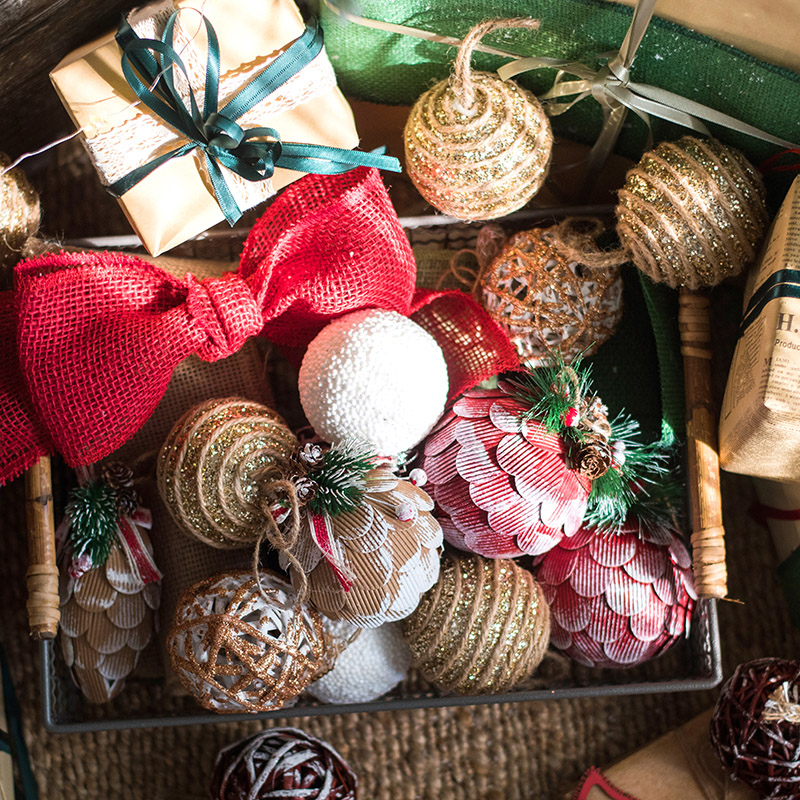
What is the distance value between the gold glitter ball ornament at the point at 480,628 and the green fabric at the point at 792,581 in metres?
0.33

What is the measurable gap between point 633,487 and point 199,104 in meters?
0.64

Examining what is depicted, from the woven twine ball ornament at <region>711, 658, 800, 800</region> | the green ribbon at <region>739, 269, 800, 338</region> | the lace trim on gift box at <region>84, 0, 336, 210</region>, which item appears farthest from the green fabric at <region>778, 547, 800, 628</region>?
the lace trim on gift box at <region>84, 0, 336, 210</region>

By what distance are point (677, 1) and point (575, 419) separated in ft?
1.39

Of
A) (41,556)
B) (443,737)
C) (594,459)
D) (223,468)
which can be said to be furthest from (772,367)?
(41,556)

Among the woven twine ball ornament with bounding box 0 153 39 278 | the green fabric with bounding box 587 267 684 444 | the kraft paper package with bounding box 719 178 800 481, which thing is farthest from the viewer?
the green fabric with bounding box 587 267 684 444

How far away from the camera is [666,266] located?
851mm

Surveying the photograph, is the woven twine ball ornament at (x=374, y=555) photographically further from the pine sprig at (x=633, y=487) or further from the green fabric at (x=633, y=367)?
the green fabric at (x=633, y=367)

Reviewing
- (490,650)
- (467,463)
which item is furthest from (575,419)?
(490,650)

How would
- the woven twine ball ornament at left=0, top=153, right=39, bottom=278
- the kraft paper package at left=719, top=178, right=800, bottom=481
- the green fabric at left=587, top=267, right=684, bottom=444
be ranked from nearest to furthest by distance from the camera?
the kraft paper package at left=719, top=178, right=800, bottom=481 → the woven twine ball ornament at left=0, top=153, right=39, bottom=278 → the green fabric at left=587, top=267, right=684, bottom=444

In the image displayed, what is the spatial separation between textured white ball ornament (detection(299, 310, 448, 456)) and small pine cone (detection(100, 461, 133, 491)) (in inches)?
9.2

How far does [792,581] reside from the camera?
1036 millimetres

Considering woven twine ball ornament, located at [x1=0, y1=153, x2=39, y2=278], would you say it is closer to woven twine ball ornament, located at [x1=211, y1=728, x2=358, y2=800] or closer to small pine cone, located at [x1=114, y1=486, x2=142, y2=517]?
small pine cone, located at [x1=114, y1=486, x2=142, y2=517]

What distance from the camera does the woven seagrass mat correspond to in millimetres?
1072

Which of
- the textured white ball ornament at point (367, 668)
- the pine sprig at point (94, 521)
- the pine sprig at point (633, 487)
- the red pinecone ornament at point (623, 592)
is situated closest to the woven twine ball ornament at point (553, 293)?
the pine sprig at point (633, 487)
